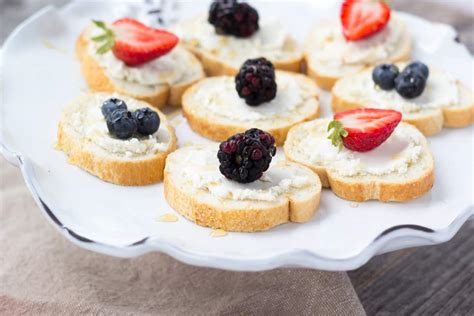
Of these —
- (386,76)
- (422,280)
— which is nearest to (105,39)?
(386,76)

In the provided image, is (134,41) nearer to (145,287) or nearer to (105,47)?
(105,47)

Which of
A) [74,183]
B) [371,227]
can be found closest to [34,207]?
[74,183]

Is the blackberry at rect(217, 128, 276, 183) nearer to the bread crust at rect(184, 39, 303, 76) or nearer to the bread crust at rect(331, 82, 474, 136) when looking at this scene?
the bread crust at rect(331, 82, 474, 136)

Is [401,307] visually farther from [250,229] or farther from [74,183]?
[74,183]

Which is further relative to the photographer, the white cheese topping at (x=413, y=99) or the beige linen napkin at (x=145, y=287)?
the white cheese topping at (x=413, y=99)

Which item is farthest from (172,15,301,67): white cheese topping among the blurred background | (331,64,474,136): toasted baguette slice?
the blurred background

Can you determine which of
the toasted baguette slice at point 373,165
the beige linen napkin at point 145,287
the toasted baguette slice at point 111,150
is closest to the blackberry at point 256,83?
the toasted baguette slice at point 373,165

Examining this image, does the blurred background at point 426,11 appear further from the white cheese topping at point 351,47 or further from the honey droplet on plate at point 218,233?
the honey droplet on plate at point 218,233

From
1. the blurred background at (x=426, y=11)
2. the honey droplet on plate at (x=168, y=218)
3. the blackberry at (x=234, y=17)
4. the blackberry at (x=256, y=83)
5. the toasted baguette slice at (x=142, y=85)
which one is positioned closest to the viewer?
the honey droplet on plate at (x=168, y=218)
